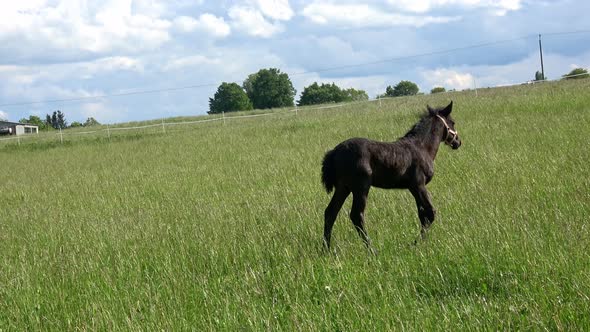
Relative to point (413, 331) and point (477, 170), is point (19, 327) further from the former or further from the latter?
point (477, 170)

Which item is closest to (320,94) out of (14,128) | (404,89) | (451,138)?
(404,89)

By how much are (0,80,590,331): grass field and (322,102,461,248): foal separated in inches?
12.8

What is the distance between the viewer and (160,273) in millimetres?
7145

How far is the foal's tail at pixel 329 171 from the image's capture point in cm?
736

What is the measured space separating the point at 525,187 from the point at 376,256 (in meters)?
3.75

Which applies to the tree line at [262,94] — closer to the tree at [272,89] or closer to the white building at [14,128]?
the tree at [272,89]

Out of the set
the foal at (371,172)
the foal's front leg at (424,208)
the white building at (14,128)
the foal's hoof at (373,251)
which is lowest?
the foal's hoof at (373,251)

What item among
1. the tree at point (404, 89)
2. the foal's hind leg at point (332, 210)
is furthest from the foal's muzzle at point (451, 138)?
the tree at point (404, 89)

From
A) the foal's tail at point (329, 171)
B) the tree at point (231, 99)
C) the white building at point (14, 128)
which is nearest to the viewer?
the foal's tail at point (329, 171)

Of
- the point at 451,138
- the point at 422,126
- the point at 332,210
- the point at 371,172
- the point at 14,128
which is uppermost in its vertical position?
the point at 14,128

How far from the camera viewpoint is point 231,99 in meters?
119

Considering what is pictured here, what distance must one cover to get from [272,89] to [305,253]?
113949mm

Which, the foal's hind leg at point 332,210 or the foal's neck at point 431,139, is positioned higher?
the foal's neck at point 431,139

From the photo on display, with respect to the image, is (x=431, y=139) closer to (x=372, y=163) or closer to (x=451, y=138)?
(x=451, y=138)
